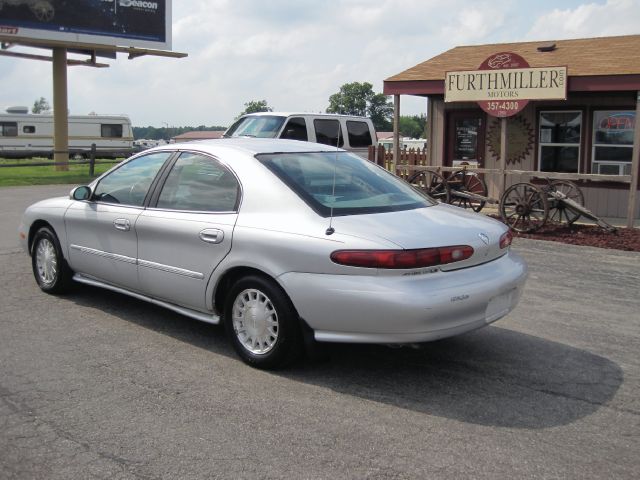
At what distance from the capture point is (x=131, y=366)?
4.95 meters

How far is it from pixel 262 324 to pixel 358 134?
38.3 feet

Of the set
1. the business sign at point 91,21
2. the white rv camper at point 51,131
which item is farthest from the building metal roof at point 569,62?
the white rv camper at point 51,131

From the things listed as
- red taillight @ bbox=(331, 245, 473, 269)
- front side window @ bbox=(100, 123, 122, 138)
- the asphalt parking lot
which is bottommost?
the asphalt parking lot

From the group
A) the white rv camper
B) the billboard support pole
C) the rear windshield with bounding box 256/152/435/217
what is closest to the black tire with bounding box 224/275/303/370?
the rear windshield with bounding box 256/152/435/217

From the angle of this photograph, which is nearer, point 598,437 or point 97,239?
point 598,437

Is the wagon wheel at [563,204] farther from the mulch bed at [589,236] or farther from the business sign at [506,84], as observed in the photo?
the business sign at [506,84]

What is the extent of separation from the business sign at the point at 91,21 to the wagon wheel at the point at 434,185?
788 inches

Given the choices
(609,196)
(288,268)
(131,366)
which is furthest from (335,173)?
(609,196)

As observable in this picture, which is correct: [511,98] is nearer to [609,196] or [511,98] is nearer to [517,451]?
[609,196]

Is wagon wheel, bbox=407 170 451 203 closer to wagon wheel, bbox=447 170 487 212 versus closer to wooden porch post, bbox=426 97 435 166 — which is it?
wagon wheel, bbox=447 170 487 212

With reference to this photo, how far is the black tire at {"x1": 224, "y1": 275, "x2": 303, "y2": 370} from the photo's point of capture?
15.3 ft

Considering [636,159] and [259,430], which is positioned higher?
[636,159]

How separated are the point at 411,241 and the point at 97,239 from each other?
3123 millimetres

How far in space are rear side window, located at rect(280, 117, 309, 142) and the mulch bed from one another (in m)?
4.85
